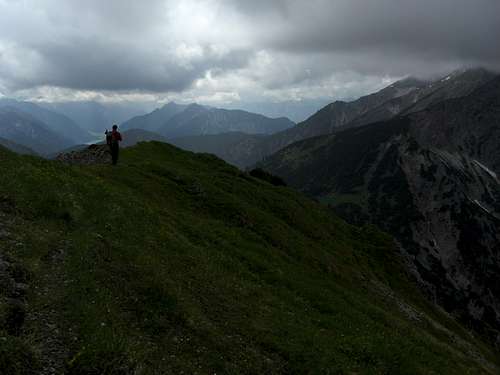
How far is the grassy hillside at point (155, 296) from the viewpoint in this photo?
16.2 meters

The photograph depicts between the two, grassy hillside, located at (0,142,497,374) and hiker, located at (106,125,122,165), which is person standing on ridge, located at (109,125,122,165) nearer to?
hiker, located at (106,125,122,165)

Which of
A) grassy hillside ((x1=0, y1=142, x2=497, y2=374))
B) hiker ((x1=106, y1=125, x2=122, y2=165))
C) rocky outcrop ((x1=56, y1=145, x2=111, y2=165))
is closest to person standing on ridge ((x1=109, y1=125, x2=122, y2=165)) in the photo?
hiker ((x1=106, y1=125, x2=122, y2=165))

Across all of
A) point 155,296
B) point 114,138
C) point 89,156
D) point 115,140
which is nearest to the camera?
point 155,296

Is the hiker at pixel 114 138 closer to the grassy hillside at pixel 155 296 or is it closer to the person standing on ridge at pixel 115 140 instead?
the person standing on ridge at pixel 115 140

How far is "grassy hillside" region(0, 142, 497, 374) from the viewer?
16172 mm

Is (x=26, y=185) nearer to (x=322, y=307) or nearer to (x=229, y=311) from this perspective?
(x=229, y=311)

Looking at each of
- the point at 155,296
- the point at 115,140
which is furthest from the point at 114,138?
the point at 155,296

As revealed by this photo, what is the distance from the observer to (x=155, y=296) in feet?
69.1

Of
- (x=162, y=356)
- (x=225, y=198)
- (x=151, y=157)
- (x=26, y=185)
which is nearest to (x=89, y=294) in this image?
(x=162, y=356)

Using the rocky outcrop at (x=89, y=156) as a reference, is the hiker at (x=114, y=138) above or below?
above

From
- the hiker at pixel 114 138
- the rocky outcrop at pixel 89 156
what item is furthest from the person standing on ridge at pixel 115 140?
the rocky outcrop at pixel 89 156

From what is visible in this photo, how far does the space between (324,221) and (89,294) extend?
201ft

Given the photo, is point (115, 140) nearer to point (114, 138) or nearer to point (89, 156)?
point (114, 138)

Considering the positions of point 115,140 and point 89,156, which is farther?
point 89,156
